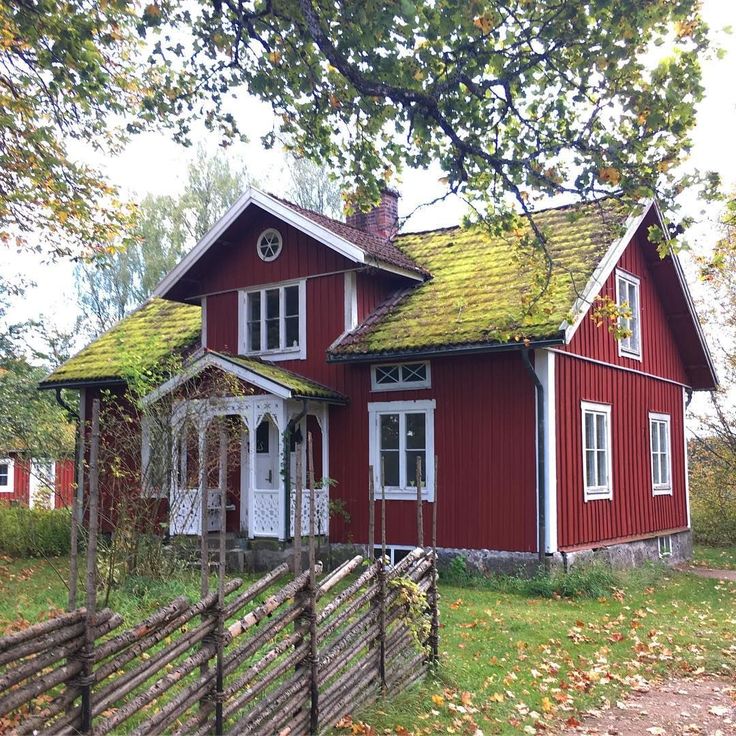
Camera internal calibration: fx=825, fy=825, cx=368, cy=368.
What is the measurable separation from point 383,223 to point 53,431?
31.8 feet

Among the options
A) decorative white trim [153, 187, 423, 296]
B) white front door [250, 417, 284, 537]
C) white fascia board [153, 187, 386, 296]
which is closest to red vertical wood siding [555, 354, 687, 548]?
decorative white trim [153, 187, 423, 296]

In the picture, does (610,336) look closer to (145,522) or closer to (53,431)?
(145,522)

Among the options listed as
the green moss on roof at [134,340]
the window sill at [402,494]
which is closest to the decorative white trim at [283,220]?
the green moss on roof at [134,340]

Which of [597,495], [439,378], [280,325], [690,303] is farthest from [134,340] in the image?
[690,303]

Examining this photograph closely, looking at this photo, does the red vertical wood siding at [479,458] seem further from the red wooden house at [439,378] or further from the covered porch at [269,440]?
the covered porch at [269,440]

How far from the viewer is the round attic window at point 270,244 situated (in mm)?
16422

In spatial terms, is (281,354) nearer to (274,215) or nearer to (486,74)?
(274,215)

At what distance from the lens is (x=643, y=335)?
1761 centimetres

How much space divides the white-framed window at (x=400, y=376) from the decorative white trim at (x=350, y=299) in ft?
3.13

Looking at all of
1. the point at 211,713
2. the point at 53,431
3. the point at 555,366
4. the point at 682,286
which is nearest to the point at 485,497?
the point at 555,366

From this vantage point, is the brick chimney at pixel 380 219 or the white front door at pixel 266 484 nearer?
the white front door at pixel 266 484

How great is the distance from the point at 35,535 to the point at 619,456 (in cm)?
1215

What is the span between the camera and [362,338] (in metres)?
14.9

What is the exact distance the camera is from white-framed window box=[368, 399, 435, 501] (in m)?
14.4
